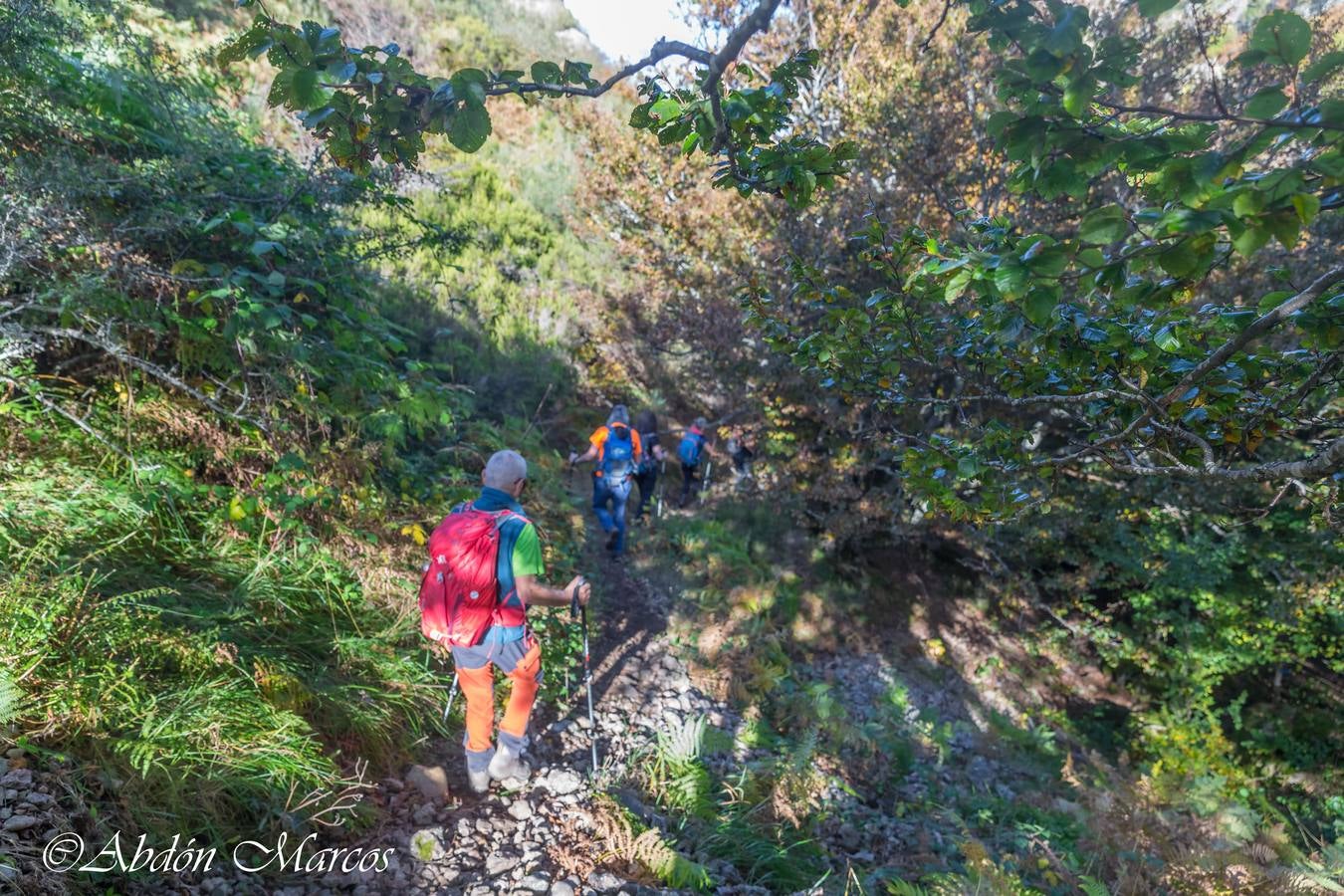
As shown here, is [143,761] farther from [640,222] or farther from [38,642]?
[640,222]

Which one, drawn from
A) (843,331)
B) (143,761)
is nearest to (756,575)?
(843,331)

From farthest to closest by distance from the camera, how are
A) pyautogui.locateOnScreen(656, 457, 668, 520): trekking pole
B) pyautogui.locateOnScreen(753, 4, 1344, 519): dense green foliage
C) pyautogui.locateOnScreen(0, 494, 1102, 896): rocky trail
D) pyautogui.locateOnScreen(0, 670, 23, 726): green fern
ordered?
pyautogui.locateOnScreen(656, 457, 668, 520): trekking pole, pyautogui.locateOnScreen(0, 494, 1102, 896): rocky trail, pyautogui.locateOnScreen(0, 670, 23, 726): green fern, pyautogui.locateOnScreen(753, 4, 1344, 519): dense green foliage

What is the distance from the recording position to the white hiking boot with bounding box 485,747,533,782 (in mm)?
4121

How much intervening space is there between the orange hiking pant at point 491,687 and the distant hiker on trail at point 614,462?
4085 mm

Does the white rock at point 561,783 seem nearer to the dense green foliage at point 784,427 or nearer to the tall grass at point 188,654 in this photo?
the dense green foliage at point 784,427

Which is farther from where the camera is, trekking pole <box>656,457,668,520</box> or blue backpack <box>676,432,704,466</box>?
blue backpack <box>676,432,704,466</box>

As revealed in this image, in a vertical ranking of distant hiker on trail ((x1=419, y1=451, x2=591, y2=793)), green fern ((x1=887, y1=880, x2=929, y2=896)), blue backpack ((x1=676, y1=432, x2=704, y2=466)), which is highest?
blue backpack ((x1=676, y1=432, x2=704, y2=466))

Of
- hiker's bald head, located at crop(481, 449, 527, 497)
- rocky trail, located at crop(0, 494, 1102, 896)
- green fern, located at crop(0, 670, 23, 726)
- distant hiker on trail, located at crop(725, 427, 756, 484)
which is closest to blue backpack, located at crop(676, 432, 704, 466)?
distant hiker on trail, located at crop(725, 427, 756, 484)

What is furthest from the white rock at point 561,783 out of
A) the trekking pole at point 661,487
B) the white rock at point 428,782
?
the trekking pole at point 661,487

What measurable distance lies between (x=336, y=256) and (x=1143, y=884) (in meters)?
7.86

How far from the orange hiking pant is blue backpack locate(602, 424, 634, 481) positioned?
13.4 ft

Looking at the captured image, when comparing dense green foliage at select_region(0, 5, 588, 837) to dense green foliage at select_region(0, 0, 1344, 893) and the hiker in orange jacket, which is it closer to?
dense green foliage at select_region(0, 0, 1344, 893)

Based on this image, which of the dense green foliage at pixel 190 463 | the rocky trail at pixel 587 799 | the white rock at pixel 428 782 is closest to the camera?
the rocky trail at pixel 587 799

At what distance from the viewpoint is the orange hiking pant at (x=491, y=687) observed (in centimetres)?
385
